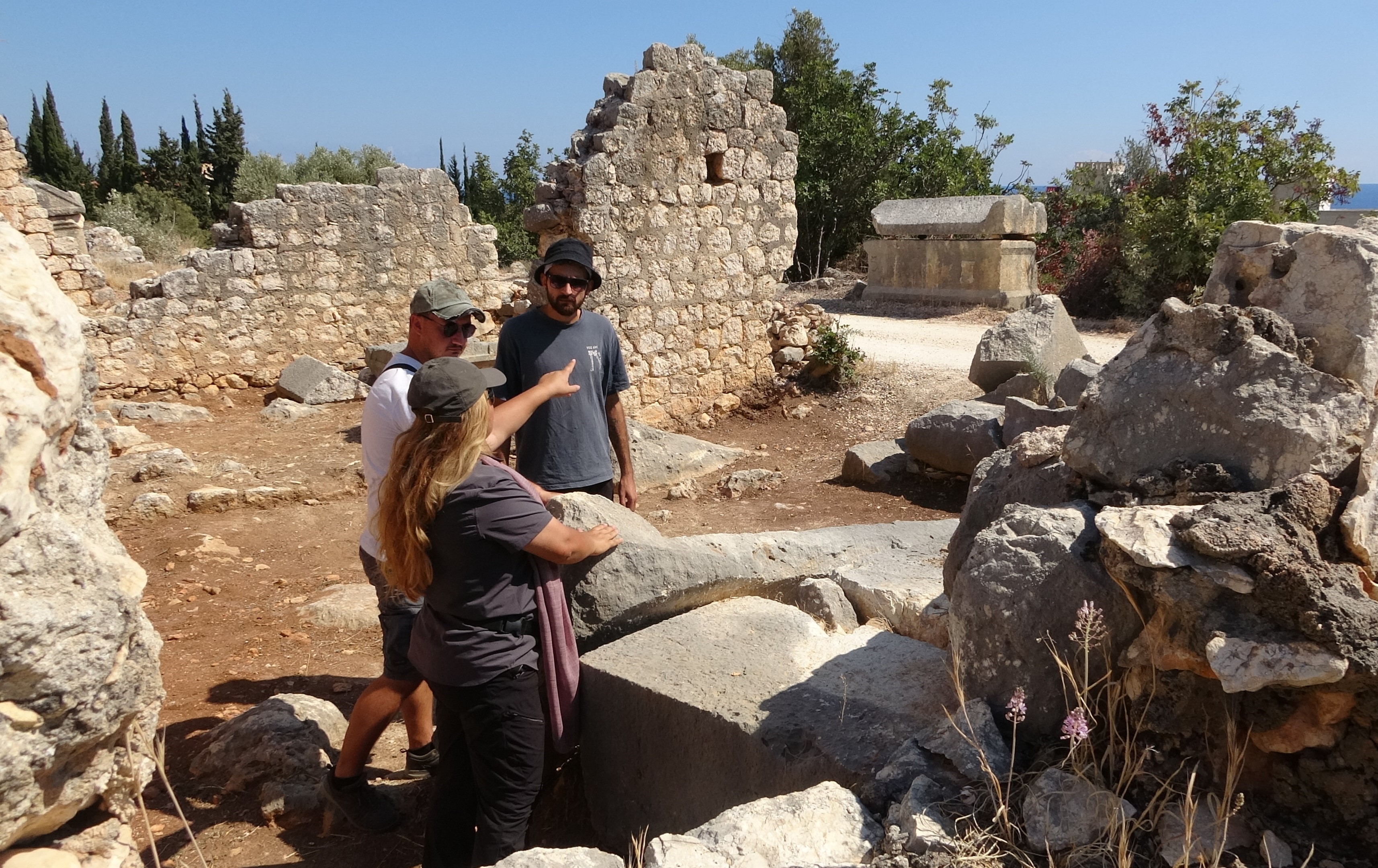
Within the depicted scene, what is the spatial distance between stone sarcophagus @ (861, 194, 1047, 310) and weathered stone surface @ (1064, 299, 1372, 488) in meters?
12.4

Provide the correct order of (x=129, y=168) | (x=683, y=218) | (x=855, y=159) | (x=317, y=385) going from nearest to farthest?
1. (x=683, y=218)
2. (x=317, y=385)
3. (x=855, y=159)
4. (x=129, y=168)

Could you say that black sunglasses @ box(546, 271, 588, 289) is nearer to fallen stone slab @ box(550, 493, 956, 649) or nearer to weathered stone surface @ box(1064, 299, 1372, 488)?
fallen stone slab @ box(550, 493, 956, 649)

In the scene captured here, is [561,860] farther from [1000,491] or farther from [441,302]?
[441,302]

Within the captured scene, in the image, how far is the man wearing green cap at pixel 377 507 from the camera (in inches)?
122

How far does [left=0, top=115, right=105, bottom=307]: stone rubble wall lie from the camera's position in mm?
10773

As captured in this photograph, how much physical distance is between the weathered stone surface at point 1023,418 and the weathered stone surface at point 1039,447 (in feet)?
12.3

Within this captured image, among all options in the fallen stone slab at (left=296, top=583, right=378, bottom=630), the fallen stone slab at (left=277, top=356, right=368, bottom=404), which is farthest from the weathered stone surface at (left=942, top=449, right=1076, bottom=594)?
the fallen stone slab at (left=277, top=356, right=368, bottom=404)

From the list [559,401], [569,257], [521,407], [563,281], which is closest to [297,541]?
[559,401]

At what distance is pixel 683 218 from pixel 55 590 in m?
7.72

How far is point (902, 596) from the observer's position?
144 inches

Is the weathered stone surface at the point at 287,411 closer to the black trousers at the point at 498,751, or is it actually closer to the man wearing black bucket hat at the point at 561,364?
the man wearing black bucket hat at the point at 561,364

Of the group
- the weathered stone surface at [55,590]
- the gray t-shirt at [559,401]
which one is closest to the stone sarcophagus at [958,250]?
the gray t-shirt at [559,401]

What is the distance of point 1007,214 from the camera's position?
14398 millimetres

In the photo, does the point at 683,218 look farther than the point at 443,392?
Yes
